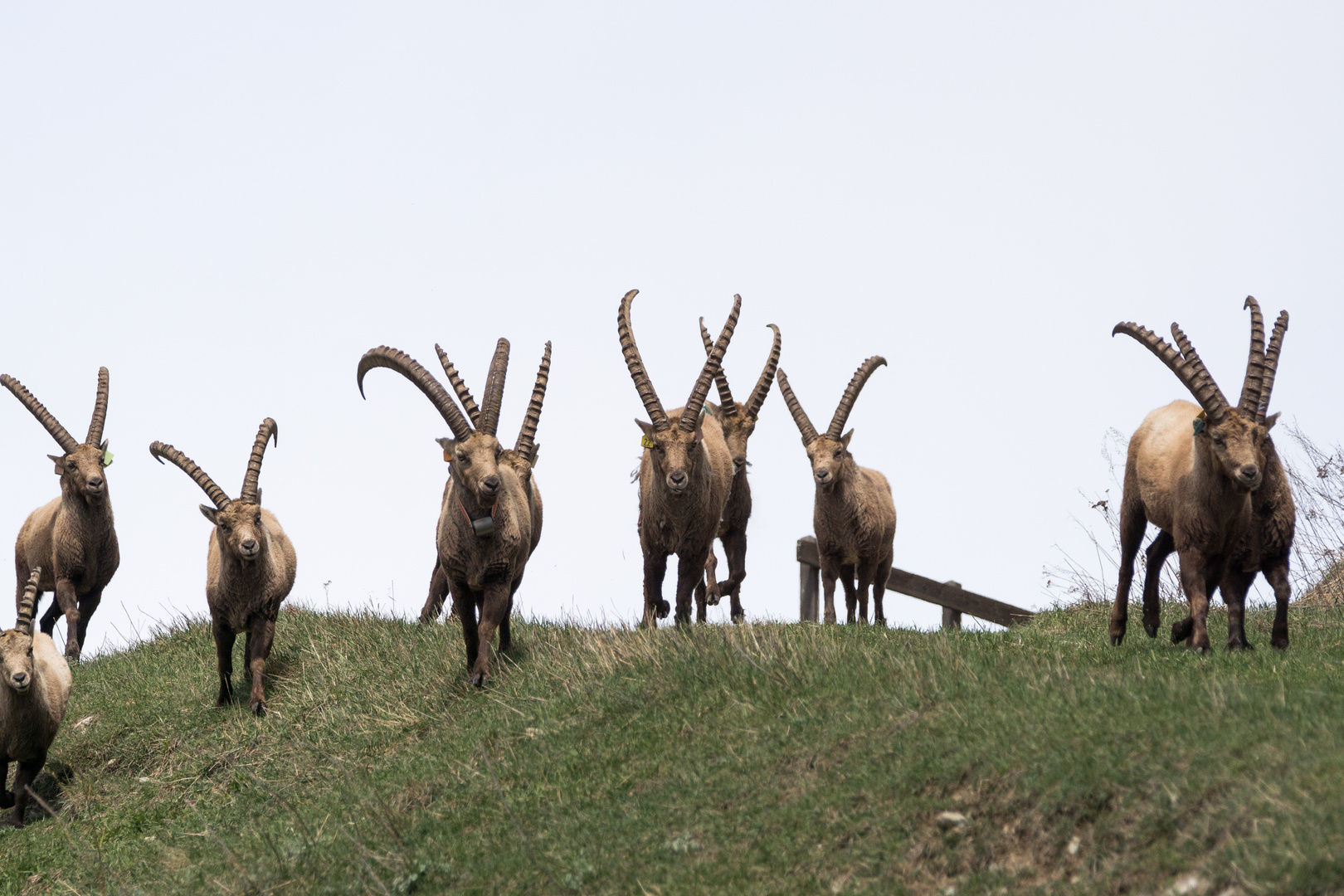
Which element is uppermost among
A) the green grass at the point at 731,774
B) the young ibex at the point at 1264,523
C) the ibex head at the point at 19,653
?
the young ibex at the point at 1264,523

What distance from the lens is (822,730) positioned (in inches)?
257

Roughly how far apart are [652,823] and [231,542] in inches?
→ 214

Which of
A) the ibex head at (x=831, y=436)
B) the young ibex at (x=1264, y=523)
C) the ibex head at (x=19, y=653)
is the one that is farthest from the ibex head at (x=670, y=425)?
the ibex head at (x=19, y=653)

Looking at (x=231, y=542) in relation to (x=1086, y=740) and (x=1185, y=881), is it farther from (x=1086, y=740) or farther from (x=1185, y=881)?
(x=1185, y=881)

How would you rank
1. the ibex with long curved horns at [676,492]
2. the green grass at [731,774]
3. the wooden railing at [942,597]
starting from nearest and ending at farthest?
the green grass at [731,774]
the ibex with long curved horns at [676,492]
the wooden railing at [942,597]

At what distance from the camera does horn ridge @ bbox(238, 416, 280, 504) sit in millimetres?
10180

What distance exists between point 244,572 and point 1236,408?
8115 millimetres

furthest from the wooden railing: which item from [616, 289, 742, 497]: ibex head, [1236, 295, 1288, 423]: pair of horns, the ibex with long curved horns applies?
[1236, 295, 1288, 423]: pair of horns

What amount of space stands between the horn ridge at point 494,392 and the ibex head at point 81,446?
245 inches

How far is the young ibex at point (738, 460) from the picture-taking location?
1286 centimetres

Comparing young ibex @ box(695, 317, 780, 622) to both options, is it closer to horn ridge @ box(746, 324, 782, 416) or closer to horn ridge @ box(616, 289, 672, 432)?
horn ridge @ box(746, 324, 782, 416)

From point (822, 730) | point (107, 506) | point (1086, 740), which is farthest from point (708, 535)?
point (107, 506)

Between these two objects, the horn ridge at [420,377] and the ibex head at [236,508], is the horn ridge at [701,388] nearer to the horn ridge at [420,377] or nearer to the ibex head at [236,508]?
the horn ridge at [420,377]

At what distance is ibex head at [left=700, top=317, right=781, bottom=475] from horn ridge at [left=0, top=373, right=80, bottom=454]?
24.7 feet
